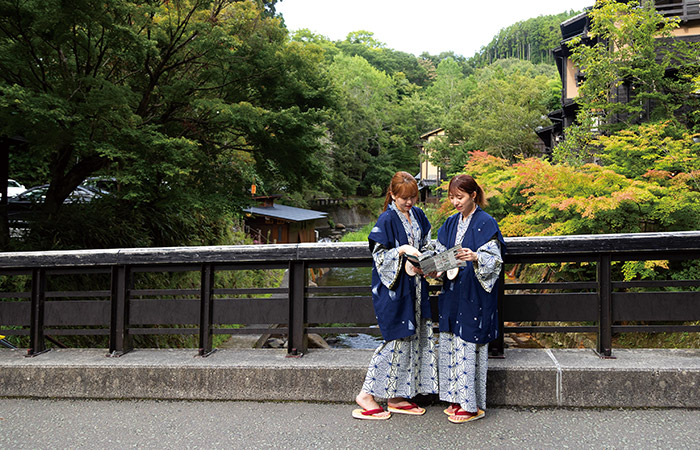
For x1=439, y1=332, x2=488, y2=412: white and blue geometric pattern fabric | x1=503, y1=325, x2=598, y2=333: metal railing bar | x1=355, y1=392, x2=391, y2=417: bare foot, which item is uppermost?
x1=503, y1=325, x2=598, y2=333: metal railing bar

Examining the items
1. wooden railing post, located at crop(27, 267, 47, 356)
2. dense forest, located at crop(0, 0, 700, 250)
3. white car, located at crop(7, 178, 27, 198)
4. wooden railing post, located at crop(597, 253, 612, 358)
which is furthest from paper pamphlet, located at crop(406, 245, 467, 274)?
white car, located at crop(7, 178, 27, 198)

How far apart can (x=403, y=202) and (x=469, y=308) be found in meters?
0.83

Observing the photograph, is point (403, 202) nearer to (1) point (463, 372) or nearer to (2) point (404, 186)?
(2) point (404, 186)

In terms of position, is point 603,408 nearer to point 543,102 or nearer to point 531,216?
point 531,216

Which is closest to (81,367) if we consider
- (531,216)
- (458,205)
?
(458,205)

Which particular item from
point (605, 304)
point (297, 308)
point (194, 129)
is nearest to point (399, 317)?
point (297, 308)

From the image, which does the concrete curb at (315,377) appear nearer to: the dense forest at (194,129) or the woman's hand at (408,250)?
the woman's hand at (408,250)

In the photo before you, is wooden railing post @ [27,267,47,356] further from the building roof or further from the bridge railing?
the building roof

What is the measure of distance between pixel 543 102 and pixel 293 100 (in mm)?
23322

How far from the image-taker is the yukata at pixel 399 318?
10.6 ft

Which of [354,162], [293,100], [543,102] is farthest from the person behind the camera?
[354,162]

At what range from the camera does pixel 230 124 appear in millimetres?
9062

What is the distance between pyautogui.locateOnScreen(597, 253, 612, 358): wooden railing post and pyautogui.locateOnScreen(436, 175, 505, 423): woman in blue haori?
0.95 m

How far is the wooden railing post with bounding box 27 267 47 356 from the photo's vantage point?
409 centimetres
